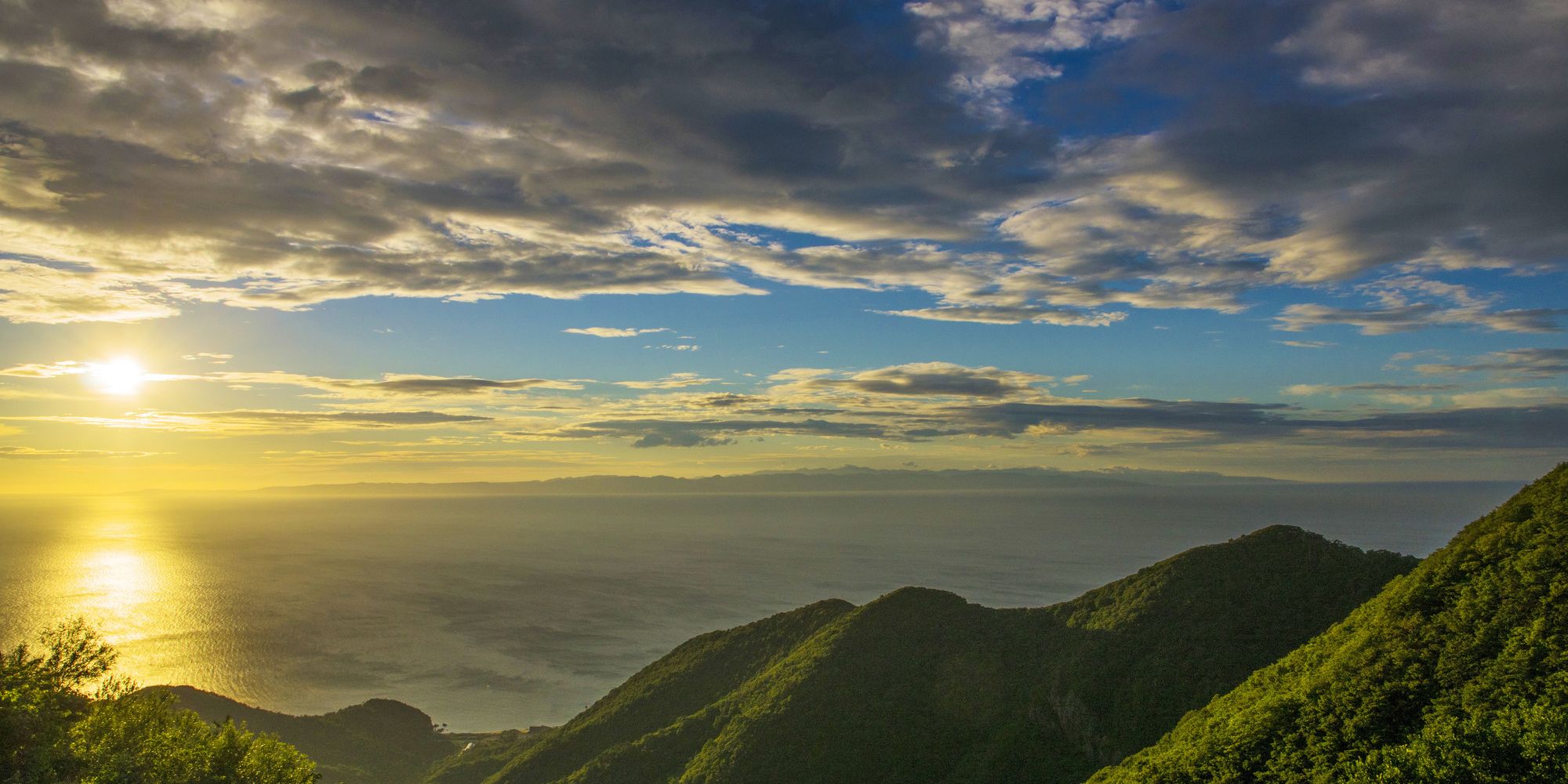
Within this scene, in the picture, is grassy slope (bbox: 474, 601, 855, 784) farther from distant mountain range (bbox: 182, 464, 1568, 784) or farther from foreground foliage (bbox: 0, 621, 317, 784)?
foreground foliage (bbox: 0, 621, 317, 784)

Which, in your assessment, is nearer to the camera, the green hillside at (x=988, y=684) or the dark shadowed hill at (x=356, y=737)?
the green hillside at (x=988, y=684)

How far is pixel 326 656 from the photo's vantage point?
161 m

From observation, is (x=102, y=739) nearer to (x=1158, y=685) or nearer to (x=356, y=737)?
(x=1158, y=685)

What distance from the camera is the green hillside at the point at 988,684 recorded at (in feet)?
160

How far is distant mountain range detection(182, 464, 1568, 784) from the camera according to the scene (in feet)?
82.3

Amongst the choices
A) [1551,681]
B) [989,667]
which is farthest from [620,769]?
[1551,681]

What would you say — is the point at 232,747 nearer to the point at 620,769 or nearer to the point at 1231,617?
the point at 620,769

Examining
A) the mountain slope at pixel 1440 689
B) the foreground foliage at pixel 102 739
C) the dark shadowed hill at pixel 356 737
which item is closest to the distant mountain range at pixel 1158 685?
the mountain slope at pixel 1440 689

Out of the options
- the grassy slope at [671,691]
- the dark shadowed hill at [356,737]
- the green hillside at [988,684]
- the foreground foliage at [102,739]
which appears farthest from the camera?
the dark shadowed hill at [356,737]

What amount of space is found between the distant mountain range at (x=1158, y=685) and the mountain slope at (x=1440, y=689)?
0.08m

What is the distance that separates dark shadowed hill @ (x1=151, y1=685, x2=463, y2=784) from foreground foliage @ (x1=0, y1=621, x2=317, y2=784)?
156 feet

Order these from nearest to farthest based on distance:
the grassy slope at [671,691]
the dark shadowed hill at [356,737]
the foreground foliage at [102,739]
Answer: the foreground foliage at [102,739] → the grassy slope at [671,691] → the dark shadowed hill at [356,737]

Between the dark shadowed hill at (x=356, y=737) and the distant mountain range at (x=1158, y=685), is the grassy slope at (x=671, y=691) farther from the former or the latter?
the dark shadowed hill at (x=356, y=737)

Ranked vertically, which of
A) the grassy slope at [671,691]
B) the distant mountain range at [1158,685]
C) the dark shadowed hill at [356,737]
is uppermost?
the distant mountain range at [1158,685]
